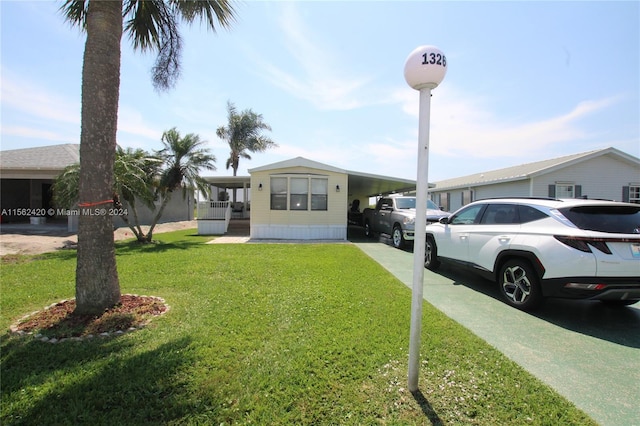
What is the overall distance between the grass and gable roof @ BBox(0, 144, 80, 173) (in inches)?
548

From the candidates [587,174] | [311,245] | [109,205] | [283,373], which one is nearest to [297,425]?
[283,373]

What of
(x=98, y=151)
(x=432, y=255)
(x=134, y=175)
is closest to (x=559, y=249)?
(x=432, y=255)

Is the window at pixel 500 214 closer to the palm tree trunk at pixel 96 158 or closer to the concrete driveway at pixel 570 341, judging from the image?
the concrete driveway at pixel 570 341

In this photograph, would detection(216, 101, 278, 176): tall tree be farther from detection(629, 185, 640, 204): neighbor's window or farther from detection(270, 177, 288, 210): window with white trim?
detection(629, 185, 640, 204): neighbor's window

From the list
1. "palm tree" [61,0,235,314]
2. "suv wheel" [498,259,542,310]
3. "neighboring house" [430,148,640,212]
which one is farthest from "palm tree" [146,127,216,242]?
"neighboring house" [430,148,640,212]

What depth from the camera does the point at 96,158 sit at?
389 cm

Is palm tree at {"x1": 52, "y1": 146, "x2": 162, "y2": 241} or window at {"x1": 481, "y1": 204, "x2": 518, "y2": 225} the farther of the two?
palm tree at {"x1": 52, "y1": 146, "x2": 162, "y2": 241}

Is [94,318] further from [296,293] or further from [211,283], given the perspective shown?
[296,293]

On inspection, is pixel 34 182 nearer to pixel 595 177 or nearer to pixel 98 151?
pixel 98 151

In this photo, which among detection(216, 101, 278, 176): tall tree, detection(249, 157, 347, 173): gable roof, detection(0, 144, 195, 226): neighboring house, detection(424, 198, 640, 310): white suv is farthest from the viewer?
detection(216, 101, 278, 176): tall tree

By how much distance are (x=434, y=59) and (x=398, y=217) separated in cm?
876

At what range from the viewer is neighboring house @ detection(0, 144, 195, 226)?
15.1 meters

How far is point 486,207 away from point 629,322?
254 cm

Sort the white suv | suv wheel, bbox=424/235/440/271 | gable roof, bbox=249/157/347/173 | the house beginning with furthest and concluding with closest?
the house → gable roof, bbox=249/157/347/173 → suv wheel, bbox=424/235/440/271 → the white suv
